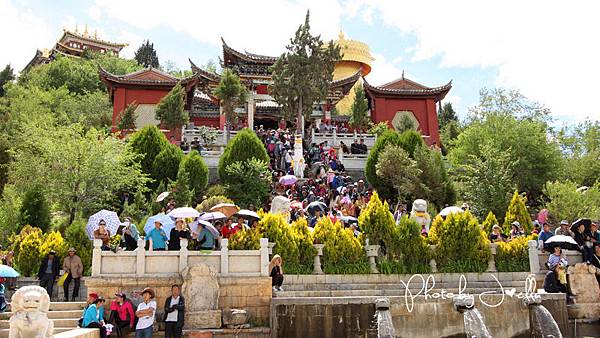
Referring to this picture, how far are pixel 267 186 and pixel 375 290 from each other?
1044 centimetres

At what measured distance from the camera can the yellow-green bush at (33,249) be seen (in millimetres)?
12984

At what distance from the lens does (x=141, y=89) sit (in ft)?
115

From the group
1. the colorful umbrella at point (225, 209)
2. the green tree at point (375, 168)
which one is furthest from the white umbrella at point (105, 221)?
the green tree at point (375, 168)

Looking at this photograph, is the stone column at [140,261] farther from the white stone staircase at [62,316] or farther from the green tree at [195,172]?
the green tree at [195,172]

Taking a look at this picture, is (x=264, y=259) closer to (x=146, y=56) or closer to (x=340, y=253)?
(x=340, y=253)

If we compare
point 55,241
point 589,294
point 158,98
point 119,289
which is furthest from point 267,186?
point 158,98

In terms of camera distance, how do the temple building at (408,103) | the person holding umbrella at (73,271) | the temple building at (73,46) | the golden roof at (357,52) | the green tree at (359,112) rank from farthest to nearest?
the temple building at (73,46), the golden roof at (357,52), the temple building at (408,103), the green tree at (359,112), the person holding umbrella at (73,271)

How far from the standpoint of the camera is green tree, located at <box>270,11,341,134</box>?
2888 centimetres

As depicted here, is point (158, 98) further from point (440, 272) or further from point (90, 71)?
point (440, 272)

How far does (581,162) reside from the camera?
92.3 feet

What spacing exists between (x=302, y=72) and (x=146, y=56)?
113ft

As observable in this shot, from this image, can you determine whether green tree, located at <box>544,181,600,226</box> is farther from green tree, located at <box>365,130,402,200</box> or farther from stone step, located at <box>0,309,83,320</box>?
stone step, located at <box>0,309,83,320</box>

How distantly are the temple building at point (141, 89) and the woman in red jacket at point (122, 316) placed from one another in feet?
83.9

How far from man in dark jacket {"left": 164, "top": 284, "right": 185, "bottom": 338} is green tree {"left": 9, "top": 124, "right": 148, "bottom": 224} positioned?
9.68 meters
